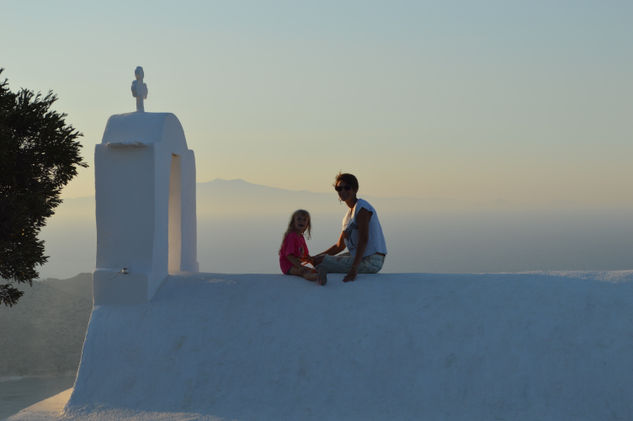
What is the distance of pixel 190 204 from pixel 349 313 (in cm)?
426

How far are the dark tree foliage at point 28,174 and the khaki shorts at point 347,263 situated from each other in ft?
20.9

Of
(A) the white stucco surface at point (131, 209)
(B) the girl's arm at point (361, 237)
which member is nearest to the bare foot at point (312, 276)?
(B) the girl's arm at point (361, 237)

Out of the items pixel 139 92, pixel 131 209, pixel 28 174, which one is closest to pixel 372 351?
pixel 131 209

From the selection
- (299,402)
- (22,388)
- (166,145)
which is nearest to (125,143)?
(166,145)

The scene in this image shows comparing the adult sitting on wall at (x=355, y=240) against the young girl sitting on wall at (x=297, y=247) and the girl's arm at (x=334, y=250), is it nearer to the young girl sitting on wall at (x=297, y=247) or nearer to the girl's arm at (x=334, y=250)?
the girl's arm at (x=334, y=250)

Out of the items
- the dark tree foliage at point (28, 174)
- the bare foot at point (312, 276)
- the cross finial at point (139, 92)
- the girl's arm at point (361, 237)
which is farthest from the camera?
the dark tree foliage at point (28, 174)

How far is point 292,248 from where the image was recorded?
9391 mm

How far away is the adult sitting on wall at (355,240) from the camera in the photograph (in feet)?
30.2

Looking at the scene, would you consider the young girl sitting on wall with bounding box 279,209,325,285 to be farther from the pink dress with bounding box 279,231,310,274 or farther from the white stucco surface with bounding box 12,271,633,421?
the white stucco surface with bounding box 12,271,633,421

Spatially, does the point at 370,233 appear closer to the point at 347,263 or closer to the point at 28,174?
the point at 347,263

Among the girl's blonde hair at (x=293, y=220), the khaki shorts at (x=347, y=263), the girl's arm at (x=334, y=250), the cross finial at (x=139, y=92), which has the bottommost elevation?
the khaki shorts at (x=347, y=263)

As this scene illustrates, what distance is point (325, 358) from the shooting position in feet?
27.6

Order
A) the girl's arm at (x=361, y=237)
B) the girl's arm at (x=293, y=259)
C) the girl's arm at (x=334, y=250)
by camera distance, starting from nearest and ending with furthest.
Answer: the girl's arm at (x=361, y=237), the girl's arm at (x=293, y=259), the girl's arm at (x=334, y=250)

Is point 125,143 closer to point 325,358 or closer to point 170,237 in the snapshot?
point 170,237
